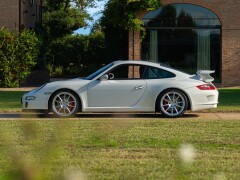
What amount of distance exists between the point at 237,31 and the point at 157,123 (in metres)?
17.8

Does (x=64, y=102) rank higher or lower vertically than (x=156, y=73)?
lower

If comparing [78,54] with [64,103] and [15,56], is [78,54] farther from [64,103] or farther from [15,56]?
[64,103]

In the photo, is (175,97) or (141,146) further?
(175,97)

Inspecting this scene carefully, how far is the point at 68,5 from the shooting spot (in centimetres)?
5216

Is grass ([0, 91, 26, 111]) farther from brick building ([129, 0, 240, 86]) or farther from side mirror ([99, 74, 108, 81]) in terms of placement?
brick building ([129, 0, 240, 86])

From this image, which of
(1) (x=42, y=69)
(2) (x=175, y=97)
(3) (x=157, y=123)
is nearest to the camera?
(3) (x=157, y=123)

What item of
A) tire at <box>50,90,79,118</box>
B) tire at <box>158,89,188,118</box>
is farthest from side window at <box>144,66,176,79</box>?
tire at <box>50,90,79,118</box>

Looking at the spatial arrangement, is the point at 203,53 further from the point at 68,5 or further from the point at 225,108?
the point at 68,5

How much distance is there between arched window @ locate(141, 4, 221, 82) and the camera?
89.8 ft

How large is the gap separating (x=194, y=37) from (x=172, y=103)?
50.1 ft

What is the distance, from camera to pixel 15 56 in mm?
26734

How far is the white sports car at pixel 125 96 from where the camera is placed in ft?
42.1

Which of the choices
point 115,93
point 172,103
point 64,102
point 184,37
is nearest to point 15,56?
point 184,37

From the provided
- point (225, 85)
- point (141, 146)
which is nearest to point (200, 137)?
point (141, 146)
